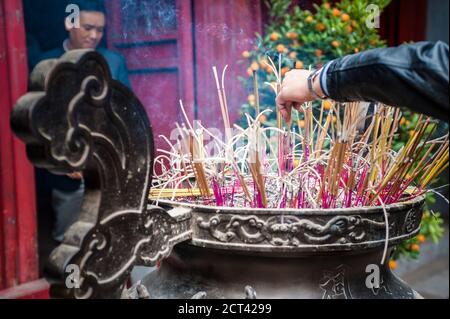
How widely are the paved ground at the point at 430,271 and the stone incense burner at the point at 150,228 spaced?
9.08 ft

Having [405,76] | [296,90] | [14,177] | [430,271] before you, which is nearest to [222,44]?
[14,177]

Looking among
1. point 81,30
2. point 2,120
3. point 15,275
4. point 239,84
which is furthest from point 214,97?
point 15,275

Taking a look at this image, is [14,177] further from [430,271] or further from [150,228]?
[430,271]

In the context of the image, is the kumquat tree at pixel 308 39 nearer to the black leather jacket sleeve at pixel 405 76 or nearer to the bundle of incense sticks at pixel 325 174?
the bundle of incense sticks at pixel 325 174

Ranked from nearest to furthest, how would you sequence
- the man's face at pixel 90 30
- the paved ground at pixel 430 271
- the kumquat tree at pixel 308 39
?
the man's face at pixel 90 30 < the kumquat tree at pixel 308 39 < the paved ground at pixel 430 271

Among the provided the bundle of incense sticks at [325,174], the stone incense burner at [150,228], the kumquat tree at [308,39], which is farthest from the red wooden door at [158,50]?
the stone incense burner at [150,228]

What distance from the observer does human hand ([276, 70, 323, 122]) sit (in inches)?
41.6

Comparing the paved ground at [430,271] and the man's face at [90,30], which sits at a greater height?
the man's face at [90,30]

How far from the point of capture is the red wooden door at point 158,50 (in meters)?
1.93

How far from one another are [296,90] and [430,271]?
351cm

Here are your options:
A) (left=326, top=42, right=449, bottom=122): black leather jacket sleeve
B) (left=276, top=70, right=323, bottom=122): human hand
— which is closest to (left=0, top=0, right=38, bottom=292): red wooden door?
(left=276, top=70, right=323, bottom=122): human hand

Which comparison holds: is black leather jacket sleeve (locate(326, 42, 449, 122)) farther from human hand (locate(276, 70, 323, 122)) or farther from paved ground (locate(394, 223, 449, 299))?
paved ground (locate(394, 223, 449, 299))

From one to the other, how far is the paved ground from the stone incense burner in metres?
2.77

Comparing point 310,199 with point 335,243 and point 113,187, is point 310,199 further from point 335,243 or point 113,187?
point 113,187
